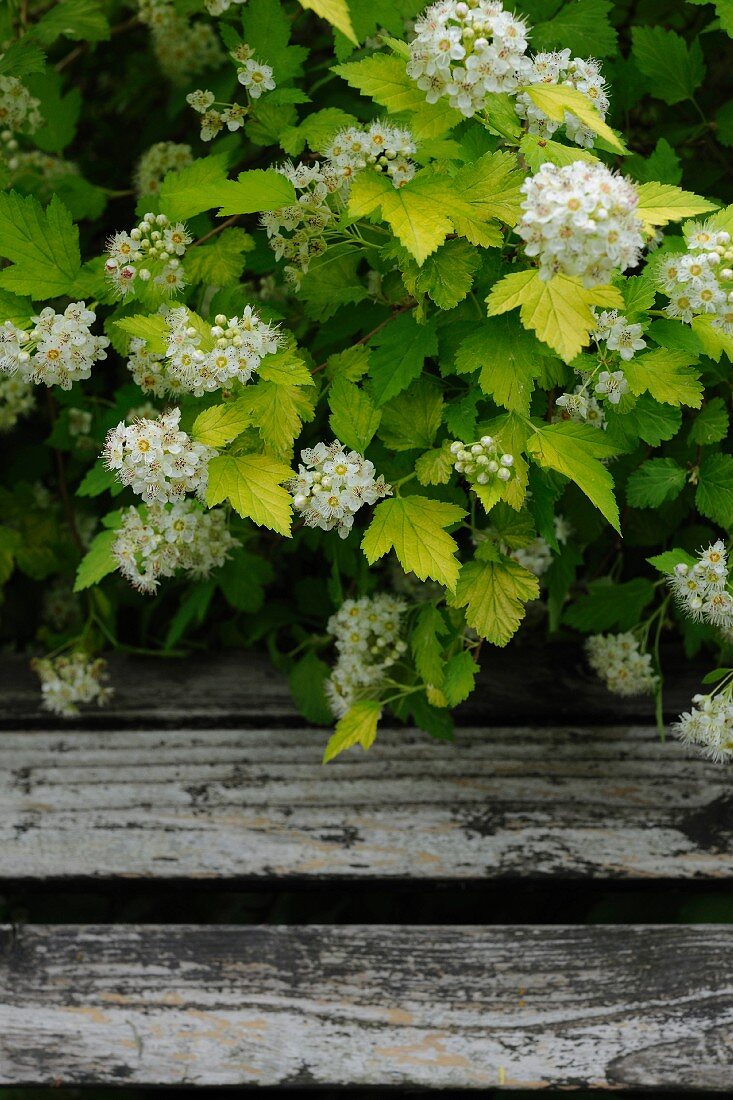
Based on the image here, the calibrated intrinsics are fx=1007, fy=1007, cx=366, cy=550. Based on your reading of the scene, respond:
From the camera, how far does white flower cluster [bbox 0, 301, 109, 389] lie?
3.88 feet

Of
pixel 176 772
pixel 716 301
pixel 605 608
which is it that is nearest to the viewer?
pixel 716 301

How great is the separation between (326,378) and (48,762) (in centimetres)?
85

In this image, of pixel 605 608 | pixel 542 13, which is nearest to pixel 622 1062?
pixel 605 608

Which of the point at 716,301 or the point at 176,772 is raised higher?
the point at 716,301

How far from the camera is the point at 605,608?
1.51 metres

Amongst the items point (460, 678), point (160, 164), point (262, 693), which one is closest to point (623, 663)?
point (460, 678)

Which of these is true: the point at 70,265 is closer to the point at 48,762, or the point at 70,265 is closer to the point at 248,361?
the point at 248,361

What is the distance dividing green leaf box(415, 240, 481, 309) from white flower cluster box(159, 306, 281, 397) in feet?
0.61

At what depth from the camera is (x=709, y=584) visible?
1247 millimetres

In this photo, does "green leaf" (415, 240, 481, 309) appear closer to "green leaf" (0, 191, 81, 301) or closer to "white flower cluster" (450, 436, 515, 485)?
"white flower cluster" (450, 436, 515, 485)

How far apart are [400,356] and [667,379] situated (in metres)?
0.30

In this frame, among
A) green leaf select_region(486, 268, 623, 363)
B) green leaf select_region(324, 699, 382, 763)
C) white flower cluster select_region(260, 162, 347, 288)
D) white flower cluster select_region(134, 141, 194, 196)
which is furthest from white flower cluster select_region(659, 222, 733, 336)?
white flower cluster select_region(134, 141, 194, 196)

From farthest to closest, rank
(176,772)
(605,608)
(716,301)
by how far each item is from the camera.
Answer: (176,772) → (605,608) → (716,301)

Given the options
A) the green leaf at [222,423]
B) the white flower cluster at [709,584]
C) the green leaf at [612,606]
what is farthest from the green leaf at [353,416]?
the green leaf at [612,606]
